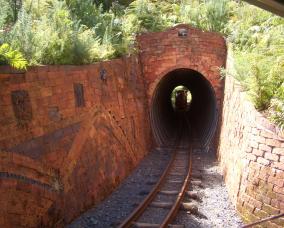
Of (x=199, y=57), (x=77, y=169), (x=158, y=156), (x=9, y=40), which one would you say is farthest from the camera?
(x=199, y=57)

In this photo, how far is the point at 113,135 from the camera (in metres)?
9.78

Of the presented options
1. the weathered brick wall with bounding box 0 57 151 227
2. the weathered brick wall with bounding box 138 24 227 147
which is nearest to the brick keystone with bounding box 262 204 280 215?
the weathered brick wall with bounding box 0 57 151 227

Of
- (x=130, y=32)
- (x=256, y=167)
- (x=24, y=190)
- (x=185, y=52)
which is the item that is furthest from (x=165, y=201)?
(x=130, y=32)

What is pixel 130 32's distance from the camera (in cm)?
1341

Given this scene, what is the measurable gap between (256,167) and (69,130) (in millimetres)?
3487

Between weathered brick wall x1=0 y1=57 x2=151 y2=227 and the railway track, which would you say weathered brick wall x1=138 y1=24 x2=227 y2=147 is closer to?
weathered brick wall x1=0 y1=57 x2=151 y2=227

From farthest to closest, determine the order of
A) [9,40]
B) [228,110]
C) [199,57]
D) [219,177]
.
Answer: [199,57], [228,110], [219,177], [9,40]

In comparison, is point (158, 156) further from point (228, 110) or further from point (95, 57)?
point (95, 57)

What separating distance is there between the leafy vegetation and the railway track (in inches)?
101

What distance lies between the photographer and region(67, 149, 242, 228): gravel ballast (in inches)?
292

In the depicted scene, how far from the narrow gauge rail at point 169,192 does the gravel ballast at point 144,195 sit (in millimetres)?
214

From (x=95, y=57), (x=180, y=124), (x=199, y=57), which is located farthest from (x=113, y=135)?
(x=180, y=124)

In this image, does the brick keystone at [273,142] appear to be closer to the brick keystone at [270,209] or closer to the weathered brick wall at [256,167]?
the weathered brick wall at [256,167]

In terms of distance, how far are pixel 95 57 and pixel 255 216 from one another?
513cm
